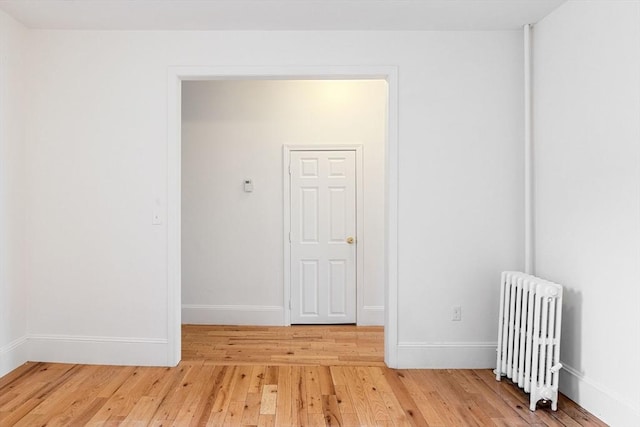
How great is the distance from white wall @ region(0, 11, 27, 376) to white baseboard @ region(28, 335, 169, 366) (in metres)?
0.13

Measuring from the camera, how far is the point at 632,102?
2350 millimetres

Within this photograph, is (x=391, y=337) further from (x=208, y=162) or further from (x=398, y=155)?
(x=208, y=162)

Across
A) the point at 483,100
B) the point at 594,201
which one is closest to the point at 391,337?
the point at 594,201

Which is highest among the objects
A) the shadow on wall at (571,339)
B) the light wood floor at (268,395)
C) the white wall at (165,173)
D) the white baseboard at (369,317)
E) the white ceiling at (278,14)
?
the white ceiling at (278,14)

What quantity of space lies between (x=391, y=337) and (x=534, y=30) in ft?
8.39

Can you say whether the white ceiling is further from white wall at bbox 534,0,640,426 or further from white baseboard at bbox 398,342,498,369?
white baseboard at bbox 398,342,498,369

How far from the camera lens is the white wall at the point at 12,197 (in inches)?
124

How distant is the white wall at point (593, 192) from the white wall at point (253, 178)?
1831 millimetres

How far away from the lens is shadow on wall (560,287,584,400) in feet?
9.11

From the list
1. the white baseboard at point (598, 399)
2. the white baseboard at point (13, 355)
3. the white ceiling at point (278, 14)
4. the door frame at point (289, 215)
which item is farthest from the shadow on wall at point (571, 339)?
the white baseboard at point (13, 355)

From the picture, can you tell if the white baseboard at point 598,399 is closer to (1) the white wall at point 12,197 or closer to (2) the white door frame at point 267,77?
(2) the white door frame at point 267,77

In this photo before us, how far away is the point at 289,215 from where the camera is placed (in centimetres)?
464

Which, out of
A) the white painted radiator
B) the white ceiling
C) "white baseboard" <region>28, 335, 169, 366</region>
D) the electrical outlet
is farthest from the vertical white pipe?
"white baseboard" <region>28, 335, 169, 366</region>

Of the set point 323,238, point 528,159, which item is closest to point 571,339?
point 528,159
